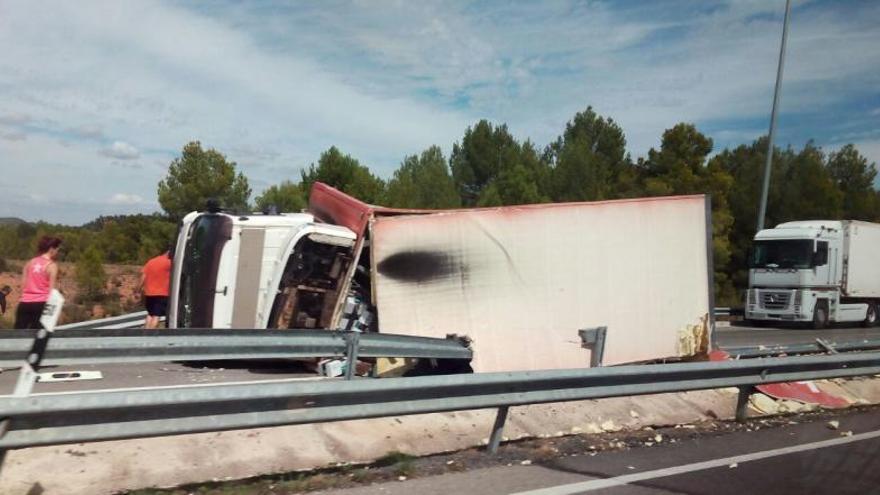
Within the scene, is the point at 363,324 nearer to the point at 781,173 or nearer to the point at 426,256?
the point at 426,256

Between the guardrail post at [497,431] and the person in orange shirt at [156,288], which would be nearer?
the guardrail post at [497,431]

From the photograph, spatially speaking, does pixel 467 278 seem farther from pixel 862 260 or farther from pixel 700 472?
pixel 862 260

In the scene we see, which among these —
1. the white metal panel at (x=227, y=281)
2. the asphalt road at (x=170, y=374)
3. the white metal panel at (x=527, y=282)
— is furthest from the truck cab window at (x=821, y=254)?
the white metal panel at (x=227, y=281)

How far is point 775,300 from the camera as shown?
998 inches

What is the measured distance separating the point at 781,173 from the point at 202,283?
3434cm

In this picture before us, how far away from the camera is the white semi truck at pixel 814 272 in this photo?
24.8m

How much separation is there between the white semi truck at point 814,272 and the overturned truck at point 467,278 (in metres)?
16.0

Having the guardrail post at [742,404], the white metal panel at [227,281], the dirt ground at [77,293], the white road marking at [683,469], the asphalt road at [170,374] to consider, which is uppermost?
the white metal panel at [227,281]

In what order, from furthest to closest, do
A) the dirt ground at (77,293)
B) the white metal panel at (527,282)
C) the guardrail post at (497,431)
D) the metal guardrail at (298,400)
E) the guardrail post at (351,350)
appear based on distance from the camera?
the dirt ground at (77,293) → the white metal panel at (527,282) → the guardrail post at (351,350) → the guardrail post at (497,431) → the metal guardrail at (298,400)

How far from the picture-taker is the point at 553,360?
31.9ft

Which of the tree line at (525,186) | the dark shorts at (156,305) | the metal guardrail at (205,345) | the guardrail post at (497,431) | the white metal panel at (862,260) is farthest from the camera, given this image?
the tree line at (525,186)

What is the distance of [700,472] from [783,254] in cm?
2098

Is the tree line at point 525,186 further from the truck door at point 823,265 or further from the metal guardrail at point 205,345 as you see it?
the metal guardrail at point 205,345

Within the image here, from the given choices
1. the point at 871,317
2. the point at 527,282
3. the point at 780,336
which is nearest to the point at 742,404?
the point at 527,282
